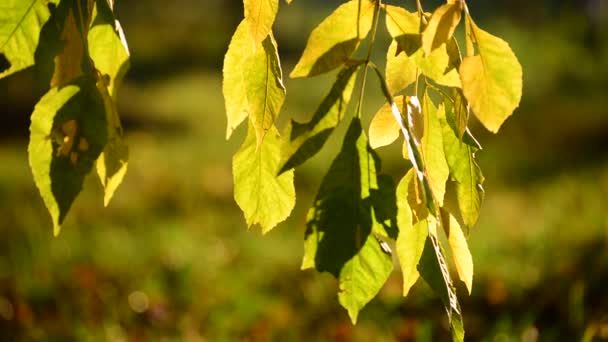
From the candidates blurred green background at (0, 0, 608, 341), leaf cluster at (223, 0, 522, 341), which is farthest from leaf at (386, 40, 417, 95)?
blurred green background at (0, 0, 608, 341)

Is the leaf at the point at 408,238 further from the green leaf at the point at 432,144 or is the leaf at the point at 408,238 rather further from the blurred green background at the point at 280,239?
the blurred green background at the point at 280,239

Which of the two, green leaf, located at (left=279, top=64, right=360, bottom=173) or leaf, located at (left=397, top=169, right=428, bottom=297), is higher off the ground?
green leaf, located at (left=279, top=64, right=360, bottom=173)

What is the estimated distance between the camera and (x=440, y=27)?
646 mm

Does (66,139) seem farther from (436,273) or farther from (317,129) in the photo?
(436,273)

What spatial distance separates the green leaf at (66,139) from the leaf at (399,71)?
0.29m

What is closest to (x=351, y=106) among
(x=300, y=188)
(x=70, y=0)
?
(x=300, y=188)

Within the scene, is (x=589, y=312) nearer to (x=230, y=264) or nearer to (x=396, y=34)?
(x=230, y=264)

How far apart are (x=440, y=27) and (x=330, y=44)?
0.32ft

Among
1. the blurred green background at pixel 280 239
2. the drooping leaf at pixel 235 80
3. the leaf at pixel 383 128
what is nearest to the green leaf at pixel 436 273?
the leaf at pixel 383 128

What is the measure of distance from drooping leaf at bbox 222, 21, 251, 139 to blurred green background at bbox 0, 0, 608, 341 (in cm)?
94

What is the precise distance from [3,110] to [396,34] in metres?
6.74

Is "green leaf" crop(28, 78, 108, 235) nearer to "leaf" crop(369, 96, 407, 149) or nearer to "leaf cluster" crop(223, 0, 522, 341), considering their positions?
"leaf cluster" crop(223, 0, 522, 341)

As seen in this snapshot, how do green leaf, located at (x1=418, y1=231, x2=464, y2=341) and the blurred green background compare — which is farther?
the blurred green background

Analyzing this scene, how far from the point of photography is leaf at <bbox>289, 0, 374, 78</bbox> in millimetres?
667
